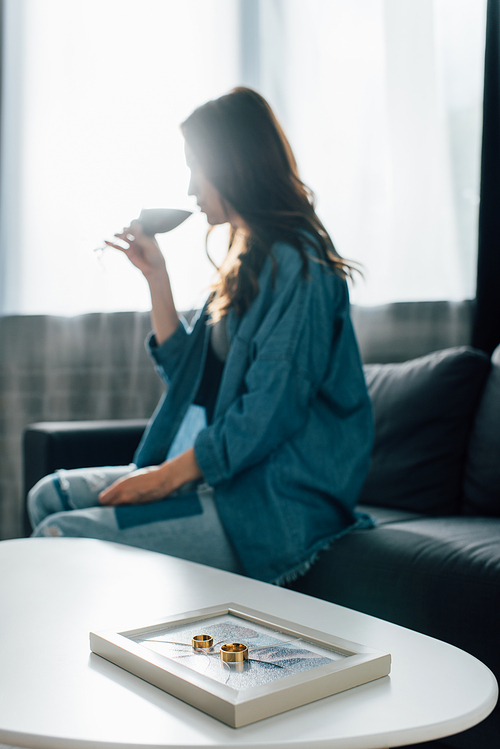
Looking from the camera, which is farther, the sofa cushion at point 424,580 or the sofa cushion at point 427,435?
the sofa cushion at point 427,435

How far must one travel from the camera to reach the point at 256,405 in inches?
42.8

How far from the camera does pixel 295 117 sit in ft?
7.28

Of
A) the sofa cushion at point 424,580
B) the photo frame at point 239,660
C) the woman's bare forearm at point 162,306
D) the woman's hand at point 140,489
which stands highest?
the woman's bare forearm at point 162,306

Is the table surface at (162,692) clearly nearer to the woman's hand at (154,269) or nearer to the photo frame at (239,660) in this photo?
the photo frame at (239,660)

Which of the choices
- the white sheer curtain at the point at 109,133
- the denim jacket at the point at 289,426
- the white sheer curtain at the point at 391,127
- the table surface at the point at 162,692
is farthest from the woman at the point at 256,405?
the white sheer curtain at the point at 109,133

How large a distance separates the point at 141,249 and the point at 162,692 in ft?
3.35

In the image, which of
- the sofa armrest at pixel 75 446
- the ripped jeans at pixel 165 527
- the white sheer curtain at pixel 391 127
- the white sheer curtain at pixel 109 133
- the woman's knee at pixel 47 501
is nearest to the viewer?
the ripped jeans at pixel 165 527

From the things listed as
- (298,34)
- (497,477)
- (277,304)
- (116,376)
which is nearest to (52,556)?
(277,304)

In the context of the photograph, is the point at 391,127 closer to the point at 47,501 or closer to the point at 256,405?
the point at 256,405

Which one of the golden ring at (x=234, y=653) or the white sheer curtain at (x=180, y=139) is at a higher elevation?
the white sheer curtain at (x=180, y=139)

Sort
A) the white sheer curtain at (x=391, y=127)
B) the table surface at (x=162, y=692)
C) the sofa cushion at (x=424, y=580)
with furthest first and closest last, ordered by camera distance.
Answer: the white sheer curtain at (x=391, y=127)
the sofa cushion at (x=424, y=580)
the table surface at (x=162, y=692)

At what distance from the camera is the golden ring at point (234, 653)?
0.49 meters

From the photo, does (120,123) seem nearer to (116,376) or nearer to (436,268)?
(116,376)

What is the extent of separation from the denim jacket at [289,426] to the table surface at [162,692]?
0.31 metres
